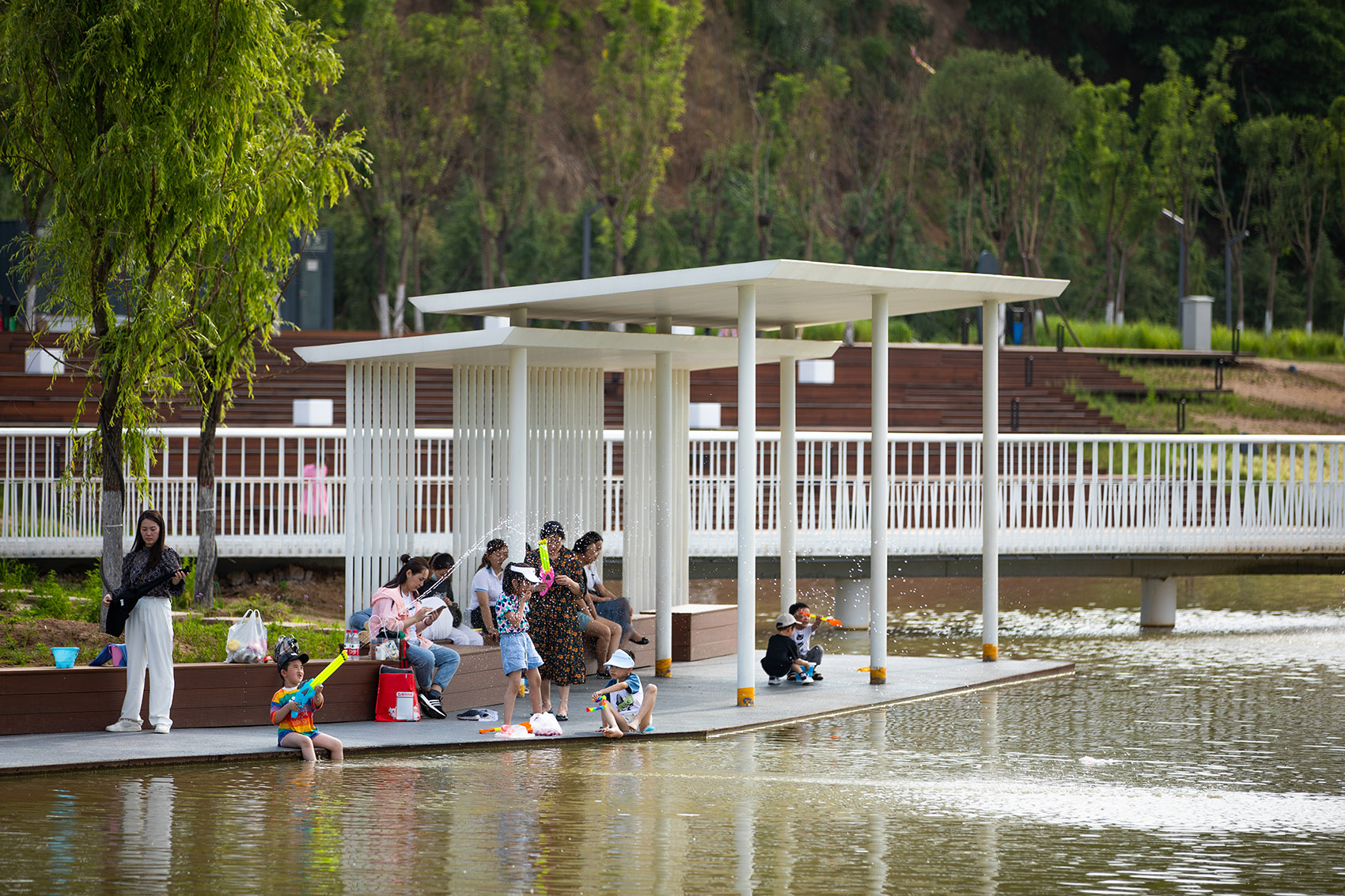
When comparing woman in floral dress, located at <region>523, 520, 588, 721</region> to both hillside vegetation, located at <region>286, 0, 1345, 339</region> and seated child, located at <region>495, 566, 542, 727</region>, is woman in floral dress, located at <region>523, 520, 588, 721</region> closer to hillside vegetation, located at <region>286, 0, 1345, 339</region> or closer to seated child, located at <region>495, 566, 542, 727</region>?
seated child, located at <region>495, 566, 542, 727</region>

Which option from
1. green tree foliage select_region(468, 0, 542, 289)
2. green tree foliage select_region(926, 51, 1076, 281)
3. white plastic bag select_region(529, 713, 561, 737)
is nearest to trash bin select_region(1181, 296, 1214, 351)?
green tree foliage select_region(926, 51, 1076, 281)

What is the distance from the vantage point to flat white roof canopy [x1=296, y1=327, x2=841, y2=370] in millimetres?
12750

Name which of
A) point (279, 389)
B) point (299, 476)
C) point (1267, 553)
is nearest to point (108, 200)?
point (299, 476)

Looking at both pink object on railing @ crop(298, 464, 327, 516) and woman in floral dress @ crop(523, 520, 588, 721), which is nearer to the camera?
woman in floral dress @ crop(523, 520, 588, 721)

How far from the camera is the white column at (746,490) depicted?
41.1 feet

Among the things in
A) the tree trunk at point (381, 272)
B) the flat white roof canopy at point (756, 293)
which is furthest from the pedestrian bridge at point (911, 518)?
the tree trunk at point (381, 272)

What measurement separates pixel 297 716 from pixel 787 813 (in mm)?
3675

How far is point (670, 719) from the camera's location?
1198 centimetres

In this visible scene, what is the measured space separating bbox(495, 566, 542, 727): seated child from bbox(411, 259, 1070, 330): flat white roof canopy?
2.41 metres

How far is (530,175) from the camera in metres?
49.5

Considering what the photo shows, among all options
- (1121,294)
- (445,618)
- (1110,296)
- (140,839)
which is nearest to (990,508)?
(445,618)

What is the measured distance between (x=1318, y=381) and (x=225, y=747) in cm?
3807

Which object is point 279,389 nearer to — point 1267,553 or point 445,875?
point 1267,553

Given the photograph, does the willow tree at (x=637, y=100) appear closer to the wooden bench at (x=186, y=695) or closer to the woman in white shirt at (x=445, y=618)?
the woman in white shirt at (x=445, y=618)
